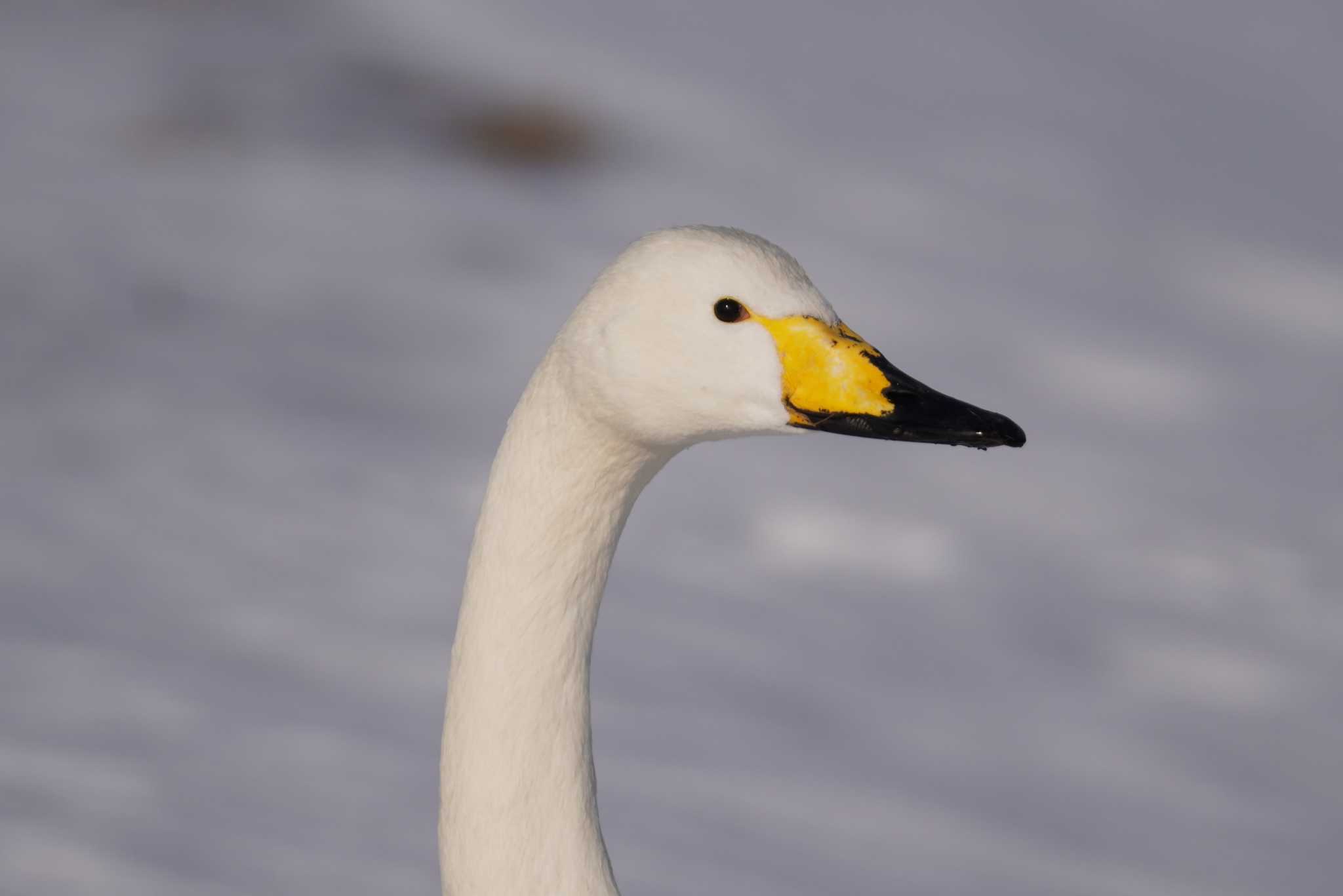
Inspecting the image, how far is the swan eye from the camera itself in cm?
294

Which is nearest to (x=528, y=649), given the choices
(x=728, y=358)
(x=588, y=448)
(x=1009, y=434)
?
(x=588, y=448)

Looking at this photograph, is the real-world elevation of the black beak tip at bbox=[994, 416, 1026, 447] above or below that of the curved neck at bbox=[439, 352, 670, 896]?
above

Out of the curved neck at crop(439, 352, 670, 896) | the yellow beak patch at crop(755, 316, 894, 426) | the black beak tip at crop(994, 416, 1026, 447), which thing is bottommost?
the curved neck at crop(439, 352, 670, 896)

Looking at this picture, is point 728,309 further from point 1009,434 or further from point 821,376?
point 1009,434

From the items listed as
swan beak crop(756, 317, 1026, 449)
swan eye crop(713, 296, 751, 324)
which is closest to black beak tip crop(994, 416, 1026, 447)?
swan beak crop(756, 317, 1026, 449)

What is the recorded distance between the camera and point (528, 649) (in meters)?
3.03

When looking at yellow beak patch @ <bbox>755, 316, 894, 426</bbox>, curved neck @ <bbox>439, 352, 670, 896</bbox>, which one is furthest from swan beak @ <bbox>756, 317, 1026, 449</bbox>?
curved neck @ <bbox>439, 352, 670, 896</bbox>

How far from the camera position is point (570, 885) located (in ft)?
10.1

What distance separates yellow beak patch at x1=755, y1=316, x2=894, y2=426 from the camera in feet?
9.64

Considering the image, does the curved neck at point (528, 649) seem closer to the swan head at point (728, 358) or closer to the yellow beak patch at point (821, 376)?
the swan head at point (728, 358)

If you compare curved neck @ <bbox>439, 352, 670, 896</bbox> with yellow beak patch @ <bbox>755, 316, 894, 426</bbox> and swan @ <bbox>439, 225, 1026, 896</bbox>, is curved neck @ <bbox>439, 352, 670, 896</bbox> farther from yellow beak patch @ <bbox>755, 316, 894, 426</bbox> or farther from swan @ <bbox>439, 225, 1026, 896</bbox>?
yellow beak patch @ <bbox>755, 316, 894, 426</bbox>

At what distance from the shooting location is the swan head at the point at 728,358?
2.93 metres

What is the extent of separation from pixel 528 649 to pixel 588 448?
291mm

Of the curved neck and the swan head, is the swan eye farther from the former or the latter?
the curved neck
